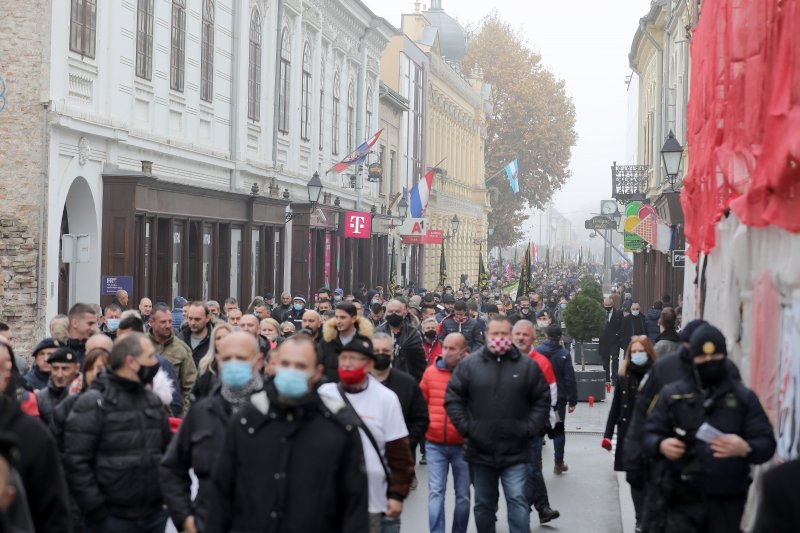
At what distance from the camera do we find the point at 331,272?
131 ft

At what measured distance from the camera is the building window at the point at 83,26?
20.2 meters

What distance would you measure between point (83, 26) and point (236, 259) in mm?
9975

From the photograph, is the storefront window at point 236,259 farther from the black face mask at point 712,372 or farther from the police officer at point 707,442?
the black face mask at point 712,372

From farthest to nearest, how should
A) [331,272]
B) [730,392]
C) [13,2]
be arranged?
[331,272], [13,2], [730,392]

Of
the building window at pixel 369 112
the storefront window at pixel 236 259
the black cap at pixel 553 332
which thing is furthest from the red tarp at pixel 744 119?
the building window at pixel 369 112

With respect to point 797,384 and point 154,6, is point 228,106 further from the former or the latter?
point 797,384

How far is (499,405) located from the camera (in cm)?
992

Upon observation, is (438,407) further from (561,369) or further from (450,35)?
(450,35)

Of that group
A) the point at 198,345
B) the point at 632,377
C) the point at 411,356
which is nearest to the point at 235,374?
the point at 632,377

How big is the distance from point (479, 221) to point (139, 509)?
2770 inches

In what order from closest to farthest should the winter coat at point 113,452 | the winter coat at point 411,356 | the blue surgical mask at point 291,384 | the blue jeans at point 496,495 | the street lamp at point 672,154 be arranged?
the blue surgical mask at point 291,384 < the winter coat at point 113,452 < the blue jeans at point 496,495 < the winter coat at point 411,356 < the street lamp at point 672,154

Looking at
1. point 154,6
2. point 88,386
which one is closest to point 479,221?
point 154,6

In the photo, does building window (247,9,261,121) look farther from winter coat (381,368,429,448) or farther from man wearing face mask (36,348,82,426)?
man wearing face mask (36,348,82,426)

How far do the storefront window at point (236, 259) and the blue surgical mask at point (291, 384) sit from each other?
23573mm
